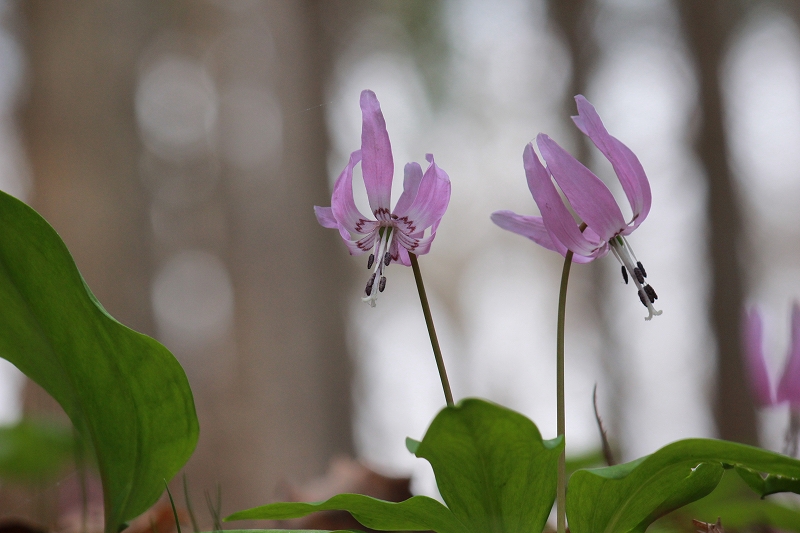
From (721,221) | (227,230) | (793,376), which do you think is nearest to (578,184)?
(793,376)

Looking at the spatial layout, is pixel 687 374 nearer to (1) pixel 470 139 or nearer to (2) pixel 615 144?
(1) pixel 470 139

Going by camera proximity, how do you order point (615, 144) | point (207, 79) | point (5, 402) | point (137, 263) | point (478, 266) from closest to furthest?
point (615, 144) < point (5, 402) < point (137, 263) < point (207, 79) < point (478, 266)

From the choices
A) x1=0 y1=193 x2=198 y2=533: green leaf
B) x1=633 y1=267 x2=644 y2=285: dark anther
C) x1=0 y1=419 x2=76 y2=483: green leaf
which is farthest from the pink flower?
x1=0 y1=419 x2=76 y2=483: green leaf

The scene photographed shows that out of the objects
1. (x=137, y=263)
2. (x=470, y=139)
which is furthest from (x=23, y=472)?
(x=470, y=139)

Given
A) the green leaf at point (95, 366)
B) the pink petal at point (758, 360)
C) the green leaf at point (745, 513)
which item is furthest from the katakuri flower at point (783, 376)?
the green leaf at point (95, 366)

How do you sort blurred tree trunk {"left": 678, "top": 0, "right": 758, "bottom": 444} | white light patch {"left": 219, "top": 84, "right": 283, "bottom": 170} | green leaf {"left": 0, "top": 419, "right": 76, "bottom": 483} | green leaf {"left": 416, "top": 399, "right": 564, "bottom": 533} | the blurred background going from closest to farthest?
green leaf {"left": 416, "top": 399, "right": 564, "bottom": 533} → green leaf {"left": 0, "top": 419, "right": 76, "bottom": 483} → the blurred background → white light patch {"left": 219, "top": 84, "right": 283, "bottom": 170} → blurred tree trunk {"left": 678, "top": 0, "right": 758, "bottom": 444}

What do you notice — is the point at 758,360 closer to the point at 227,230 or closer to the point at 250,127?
the point at 227,230

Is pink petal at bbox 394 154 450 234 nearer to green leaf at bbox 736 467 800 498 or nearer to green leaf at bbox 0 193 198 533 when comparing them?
green leaf at bbox 0 193 198 533
